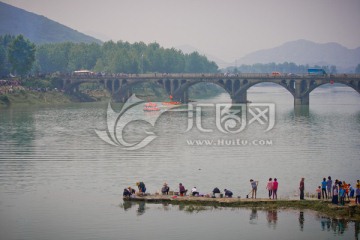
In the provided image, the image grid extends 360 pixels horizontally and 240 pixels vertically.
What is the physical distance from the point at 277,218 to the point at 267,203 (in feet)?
10.1

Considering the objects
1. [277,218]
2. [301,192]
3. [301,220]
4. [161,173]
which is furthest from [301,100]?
[301,220]

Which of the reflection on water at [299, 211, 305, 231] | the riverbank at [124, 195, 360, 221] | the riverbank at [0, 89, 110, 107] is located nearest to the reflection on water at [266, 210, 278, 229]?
the riverbank at [124, 195, 360, 221]

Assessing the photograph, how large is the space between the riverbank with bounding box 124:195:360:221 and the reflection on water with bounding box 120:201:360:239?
46 centimetres

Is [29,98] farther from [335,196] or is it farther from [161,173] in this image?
[335,196]

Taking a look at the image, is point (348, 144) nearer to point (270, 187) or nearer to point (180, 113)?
point (270, 187)

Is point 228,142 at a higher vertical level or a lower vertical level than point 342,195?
higher

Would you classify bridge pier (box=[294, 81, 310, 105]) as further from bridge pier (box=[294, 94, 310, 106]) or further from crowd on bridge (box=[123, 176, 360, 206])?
crowd on bridge (box=[123, 176, 360, 206])

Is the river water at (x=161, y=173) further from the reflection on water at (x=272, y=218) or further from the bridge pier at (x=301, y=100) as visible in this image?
the bridge pier at (x=301, y=100)

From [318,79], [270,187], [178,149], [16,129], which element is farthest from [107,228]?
[318,79]

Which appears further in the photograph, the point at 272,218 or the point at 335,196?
the point at 335,196

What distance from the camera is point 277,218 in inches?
2140

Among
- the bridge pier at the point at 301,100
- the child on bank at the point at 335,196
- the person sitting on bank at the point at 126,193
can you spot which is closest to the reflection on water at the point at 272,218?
the child on bank at the point at 335,196

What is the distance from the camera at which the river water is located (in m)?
52.9

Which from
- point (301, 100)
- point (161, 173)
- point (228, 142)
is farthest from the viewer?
point (301, 100)
